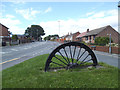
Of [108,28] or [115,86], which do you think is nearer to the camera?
[115,86]

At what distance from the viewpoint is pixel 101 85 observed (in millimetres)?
3820

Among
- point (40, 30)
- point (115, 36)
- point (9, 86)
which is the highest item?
point (40, 30)

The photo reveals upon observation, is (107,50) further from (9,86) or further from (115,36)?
(115,36)

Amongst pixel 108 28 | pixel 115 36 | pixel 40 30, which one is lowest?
pixel 115 36

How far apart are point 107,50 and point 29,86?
16763 millimetres

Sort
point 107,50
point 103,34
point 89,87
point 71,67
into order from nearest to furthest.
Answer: point 89,87
point 71,67
point 107,50
point 103,34

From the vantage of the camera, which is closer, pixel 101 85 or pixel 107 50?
pixel 101 85

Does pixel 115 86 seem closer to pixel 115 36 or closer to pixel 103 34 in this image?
pixel 103 34

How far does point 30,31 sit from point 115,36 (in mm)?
64783

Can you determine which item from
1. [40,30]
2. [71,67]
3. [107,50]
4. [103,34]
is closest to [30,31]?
[40,30]

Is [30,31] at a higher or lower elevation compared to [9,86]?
higher

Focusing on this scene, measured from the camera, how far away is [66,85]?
3.86 m

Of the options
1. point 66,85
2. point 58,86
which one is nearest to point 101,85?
point 66,85

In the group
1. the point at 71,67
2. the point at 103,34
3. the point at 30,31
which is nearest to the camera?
the point at 71,67
